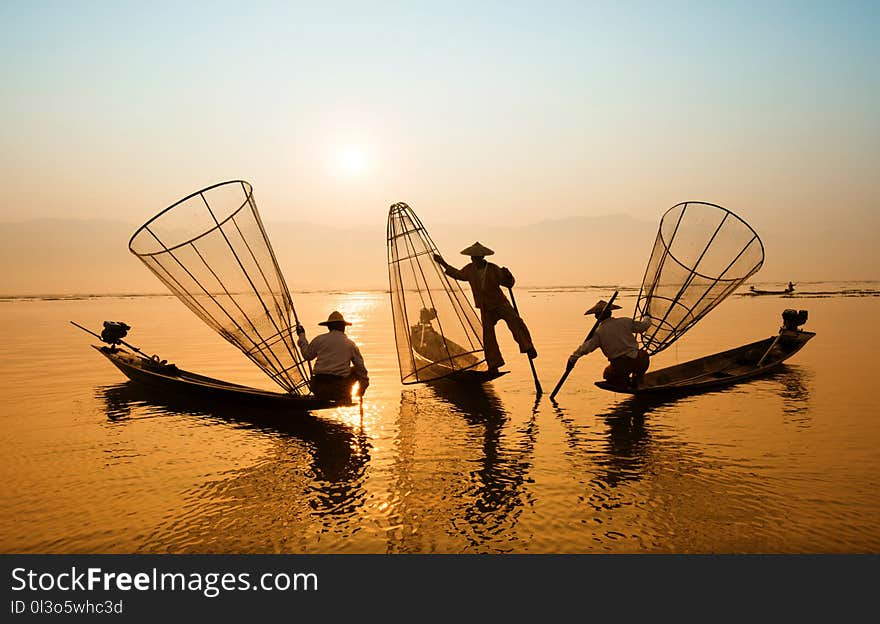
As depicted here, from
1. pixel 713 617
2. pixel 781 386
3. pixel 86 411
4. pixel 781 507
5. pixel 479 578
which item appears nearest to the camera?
pixel 713 617

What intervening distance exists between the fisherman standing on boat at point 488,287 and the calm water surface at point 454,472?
1.17 metres

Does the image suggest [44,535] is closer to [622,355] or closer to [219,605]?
[219,605]

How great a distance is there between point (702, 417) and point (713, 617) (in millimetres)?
6956

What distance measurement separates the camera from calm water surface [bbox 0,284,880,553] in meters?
5.78

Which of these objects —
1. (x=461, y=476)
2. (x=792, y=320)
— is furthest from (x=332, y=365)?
(x=792, y=320)

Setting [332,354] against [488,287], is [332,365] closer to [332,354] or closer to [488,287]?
[332,354]

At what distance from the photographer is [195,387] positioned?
12055 millimetres

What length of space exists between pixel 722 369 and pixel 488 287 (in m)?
6.58

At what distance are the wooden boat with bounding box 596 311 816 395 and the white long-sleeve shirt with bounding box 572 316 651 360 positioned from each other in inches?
26.5

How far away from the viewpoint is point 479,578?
503 cm

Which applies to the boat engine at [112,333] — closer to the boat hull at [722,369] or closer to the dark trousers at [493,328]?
the dark trousers at [493,328]

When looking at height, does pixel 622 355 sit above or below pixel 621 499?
above

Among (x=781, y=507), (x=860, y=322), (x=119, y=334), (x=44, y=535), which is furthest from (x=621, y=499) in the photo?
(x=860, y=322)

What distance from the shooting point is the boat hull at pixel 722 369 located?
12.3 meters
